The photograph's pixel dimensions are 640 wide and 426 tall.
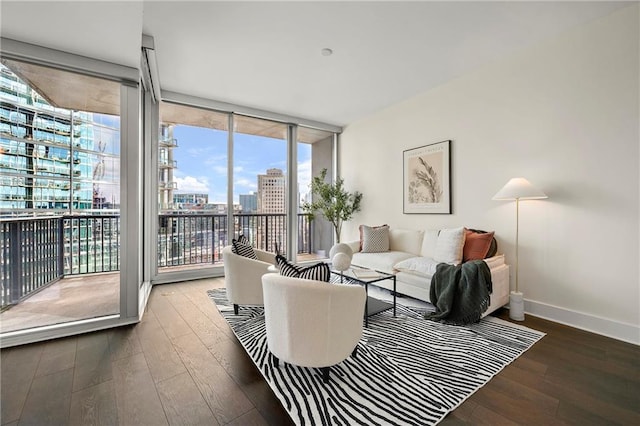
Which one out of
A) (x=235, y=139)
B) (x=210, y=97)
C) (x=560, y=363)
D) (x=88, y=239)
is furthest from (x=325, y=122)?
(x=560, y=363)

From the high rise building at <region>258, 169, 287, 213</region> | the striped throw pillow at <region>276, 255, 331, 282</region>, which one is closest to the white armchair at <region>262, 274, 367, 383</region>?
the striped throw pillow at <region>276, 255, 331, 282</region>

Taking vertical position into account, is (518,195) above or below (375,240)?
above

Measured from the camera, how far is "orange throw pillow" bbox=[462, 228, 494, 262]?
311 cm

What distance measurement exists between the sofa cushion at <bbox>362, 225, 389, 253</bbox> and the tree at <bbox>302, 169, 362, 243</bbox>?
1.05 metres

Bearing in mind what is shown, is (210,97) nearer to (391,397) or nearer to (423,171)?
(423,171)

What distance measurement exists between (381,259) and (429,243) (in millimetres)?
683

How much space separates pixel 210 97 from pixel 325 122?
2.19 metres

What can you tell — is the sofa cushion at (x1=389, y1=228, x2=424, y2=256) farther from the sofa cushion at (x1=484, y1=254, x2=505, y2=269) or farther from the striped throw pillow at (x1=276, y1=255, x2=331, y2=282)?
the striped throw pillow at (x1=276, y1=255, x2=331, y2=282)

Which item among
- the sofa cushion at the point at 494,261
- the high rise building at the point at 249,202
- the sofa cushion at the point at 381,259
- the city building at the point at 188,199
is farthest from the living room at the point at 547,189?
the high rise building at the point at 249,202

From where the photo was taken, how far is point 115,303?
107 inches

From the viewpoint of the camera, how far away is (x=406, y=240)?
13.7ft

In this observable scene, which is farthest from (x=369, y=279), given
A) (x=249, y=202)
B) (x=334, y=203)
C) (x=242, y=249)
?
(x=249, y=202)

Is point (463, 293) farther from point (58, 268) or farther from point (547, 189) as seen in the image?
point (58, 268)

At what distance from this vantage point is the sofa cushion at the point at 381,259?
3.63 m
